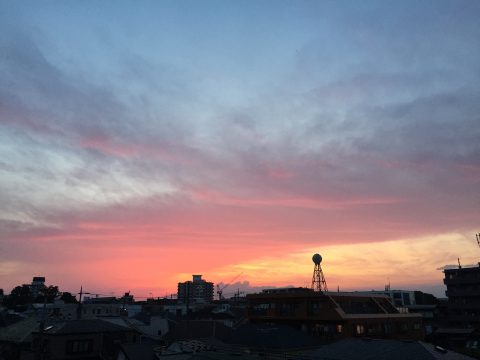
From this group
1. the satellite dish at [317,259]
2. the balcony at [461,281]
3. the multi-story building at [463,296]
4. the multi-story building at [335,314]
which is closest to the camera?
the multi-story building at [335,314]

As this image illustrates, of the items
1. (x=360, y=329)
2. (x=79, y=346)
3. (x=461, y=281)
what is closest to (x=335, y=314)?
(x=360, y=329)

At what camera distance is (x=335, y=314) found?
6769cm

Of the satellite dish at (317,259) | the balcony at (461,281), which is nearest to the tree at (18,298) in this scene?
the satellite dish at (317,259)

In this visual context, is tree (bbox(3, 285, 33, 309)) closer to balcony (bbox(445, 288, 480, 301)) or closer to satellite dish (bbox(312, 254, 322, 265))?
satellite dish (bbox(312, 254, 322, 265))

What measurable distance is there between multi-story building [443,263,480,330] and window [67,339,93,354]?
9233cm

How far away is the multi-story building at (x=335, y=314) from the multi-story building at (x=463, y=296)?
28.4 meters

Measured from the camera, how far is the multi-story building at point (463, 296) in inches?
3939

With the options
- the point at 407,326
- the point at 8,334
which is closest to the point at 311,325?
the point at 407,326

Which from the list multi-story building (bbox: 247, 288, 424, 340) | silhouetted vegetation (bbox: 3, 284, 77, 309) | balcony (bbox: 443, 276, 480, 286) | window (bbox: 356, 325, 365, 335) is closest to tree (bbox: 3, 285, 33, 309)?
silhouetted vegetation (bbox: 3, 284, 77, 309)

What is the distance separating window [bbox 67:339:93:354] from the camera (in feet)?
184

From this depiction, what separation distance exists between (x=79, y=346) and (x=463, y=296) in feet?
317

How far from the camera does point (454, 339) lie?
270ft

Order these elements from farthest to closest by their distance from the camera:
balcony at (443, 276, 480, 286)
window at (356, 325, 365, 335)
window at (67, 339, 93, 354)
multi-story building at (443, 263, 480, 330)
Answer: balcony at (443, 276, 480, 286) → multi-story building at (443, 263, 480, 330) → window at (356, 325, 365, 335) → window at (67, 339, 93, 354)

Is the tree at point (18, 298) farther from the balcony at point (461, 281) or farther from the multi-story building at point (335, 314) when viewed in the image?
the balcony at point (461, 281)
